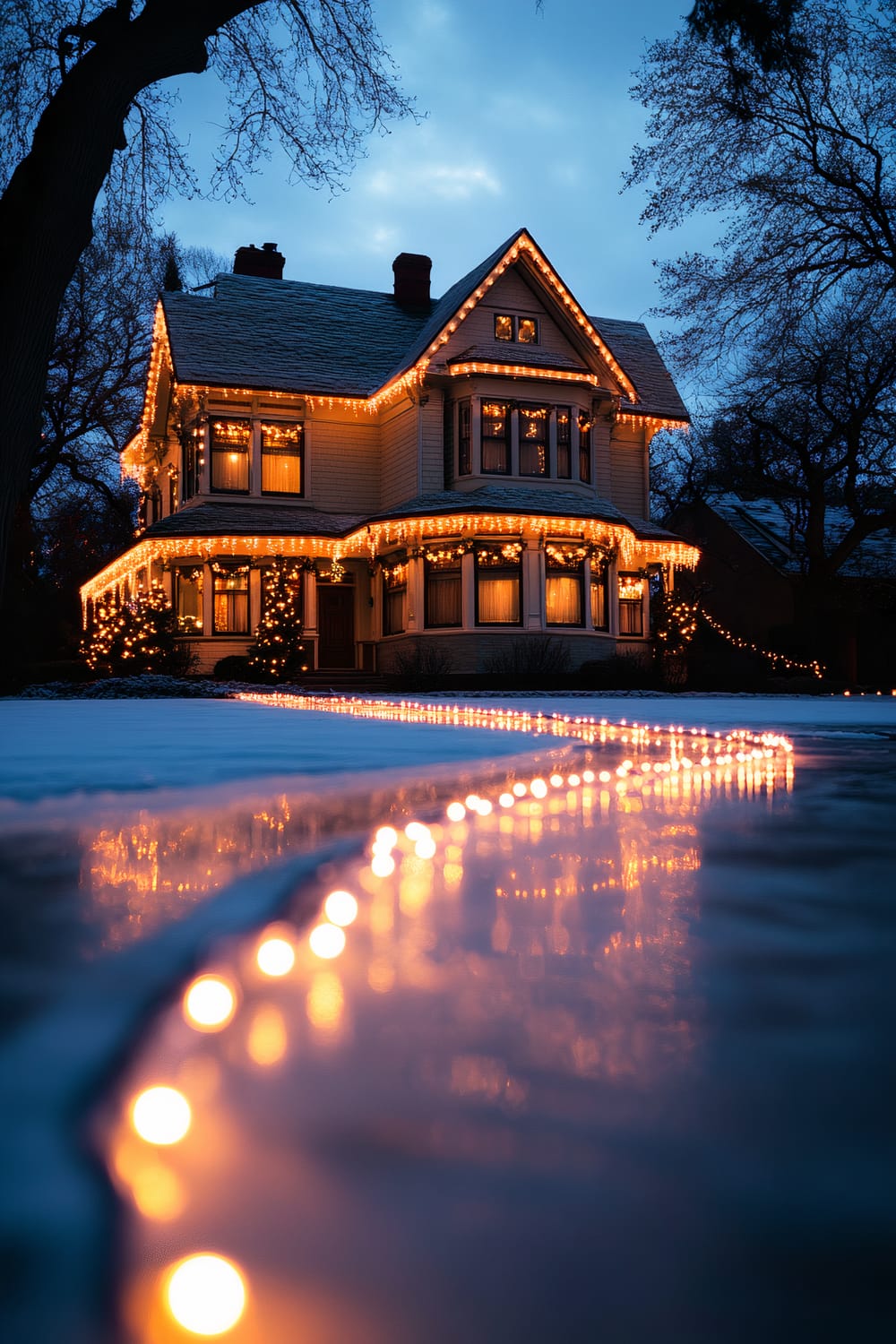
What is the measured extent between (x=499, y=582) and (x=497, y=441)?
10.7 ft

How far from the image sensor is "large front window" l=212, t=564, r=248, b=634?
24438 millimetres

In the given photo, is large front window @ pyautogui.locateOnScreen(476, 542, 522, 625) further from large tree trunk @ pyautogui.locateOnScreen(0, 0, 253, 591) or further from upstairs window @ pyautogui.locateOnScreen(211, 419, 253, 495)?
large tree trunk @ pyautogui.locateOnScreen(0, 0, 253, 591)

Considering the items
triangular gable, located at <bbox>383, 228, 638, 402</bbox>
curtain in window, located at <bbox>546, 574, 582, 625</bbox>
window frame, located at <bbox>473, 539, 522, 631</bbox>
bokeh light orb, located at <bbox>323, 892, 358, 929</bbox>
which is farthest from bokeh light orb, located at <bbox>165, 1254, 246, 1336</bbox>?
triangular gable, located at <bbox>383, 228, 638, 402</bbox>

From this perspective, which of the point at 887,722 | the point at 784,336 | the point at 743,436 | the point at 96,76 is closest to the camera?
the point at 96,76

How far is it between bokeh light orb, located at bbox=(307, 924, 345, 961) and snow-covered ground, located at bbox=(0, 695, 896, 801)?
2.32 m

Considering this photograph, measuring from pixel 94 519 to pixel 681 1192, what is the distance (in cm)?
3945

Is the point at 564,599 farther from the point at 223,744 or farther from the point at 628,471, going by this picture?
the point at 223,744

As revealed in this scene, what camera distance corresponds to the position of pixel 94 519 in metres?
38.0

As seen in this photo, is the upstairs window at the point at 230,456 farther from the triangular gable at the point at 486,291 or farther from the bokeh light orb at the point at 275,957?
the bokeh light orb at the point at 275,957

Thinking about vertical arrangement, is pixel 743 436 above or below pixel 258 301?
below

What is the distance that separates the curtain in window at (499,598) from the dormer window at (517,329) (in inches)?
214

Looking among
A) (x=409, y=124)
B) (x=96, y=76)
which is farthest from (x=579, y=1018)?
(x=409, y=124)

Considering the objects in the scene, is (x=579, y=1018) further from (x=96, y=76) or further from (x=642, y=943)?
(x=96, y=76)

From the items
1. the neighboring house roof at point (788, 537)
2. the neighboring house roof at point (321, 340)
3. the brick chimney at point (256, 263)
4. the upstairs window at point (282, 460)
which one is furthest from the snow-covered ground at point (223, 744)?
the neighboring house roof at point (788, 537)
